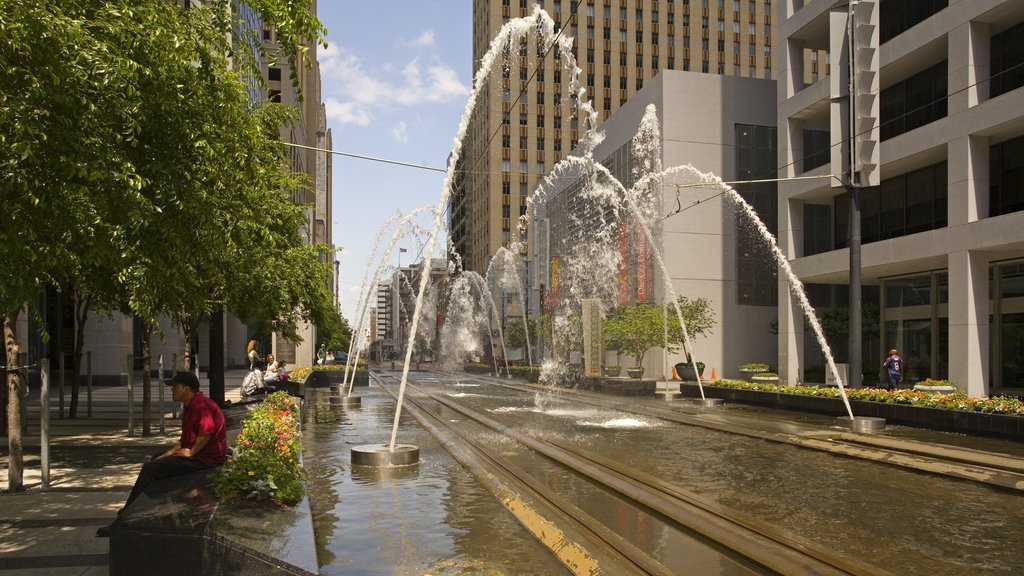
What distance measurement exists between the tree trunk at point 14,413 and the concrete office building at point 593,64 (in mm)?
93175

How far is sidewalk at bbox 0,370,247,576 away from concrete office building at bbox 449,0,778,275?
89045 mm

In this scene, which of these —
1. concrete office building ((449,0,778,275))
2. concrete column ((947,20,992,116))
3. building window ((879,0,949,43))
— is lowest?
concrete column ((947,20,992,116))

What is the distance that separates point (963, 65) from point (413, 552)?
29.0m

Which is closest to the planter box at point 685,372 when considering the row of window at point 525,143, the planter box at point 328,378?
the planter box at point 328,378

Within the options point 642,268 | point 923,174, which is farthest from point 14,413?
point 642,268

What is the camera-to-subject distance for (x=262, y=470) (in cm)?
721

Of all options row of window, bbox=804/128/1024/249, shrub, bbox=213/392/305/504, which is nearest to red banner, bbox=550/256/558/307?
row of window, bbox=804/128/1024/249

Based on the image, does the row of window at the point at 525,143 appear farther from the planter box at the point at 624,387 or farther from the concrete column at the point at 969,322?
the concrete column at the point at 969,322

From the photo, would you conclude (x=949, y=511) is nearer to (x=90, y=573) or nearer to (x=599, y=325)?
(x=90, y=573)

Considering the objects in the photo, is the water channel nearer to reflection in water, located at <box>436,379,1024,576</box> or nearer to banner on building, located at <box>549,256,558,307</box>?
reflection in water, located at <box>436,379,1024,576</box>

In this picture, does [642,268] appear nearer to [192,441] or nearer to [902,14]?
[902,14]

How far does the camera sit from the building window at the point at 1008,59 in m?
28.9

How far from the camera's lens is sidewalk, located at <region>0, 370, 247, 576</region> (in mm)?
6973

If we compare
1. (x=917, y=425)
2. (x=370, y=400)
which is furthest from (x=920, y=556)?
(x=370, y=400)
